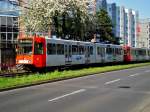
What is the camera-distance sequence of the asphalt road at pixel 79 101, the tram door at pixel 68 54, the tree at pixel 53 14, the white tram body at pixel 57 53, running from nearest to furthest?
the asphalt road at pixel 79 101, the white tram body at pixel 57 53, the tram door at pixel 68 54, the tree at pixel 53 14

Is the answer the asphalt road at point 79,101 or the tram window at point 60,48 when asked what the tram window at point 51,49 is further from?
the asphalt road at point 79,101

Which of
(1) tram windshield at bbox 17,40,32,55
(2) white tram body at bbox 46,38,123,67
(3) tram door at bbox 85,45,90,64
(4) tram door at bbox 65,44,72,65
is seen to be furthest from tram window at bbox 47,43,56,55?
(3) tram door at bbox 85,45,90,64

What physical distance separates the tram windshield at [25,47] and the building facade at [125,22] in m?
122

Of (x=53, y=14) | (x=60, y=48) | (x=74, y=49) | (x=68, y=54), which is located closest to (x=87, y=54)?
(x=74, y=49)

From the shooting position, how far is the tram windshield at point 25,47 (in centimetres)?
3431

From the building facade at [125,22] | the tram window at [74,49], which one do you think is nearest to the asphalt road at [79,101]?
the tram window at [74,49]

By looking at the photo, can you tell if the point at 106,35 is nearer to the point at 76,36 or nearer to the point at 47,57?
the point at 76,36

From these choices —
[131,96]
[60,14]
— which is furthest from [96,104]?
[60,14]

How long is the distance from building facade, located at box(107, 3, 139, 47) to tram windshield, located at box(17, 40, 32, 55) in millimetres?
122250

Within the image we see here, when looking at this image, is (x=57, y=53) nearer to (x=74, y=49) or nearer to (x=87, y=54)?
(x=74, y=49)

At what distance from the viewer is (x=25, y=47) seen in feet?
114

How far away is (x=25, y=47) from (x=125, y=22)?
143 metres

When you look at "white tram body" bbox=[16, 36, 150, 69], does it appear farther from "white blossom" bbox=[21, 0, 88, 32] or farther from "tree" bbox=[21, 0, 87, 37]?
"white blossom" bbox=[21, 0, 88, 32]

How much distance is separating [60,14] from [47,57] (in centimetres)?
1978
